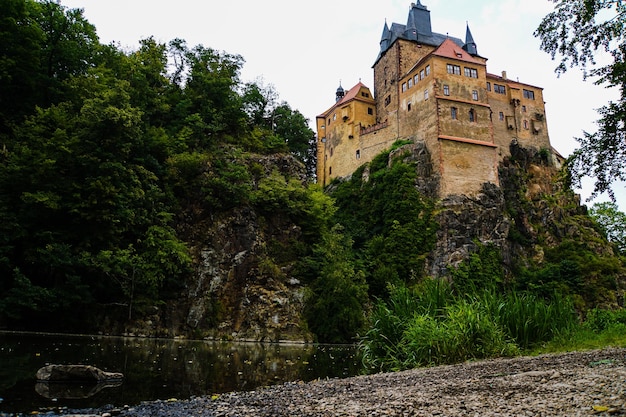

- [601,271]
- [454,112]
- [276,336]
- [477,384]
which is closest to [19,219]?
[276,336]

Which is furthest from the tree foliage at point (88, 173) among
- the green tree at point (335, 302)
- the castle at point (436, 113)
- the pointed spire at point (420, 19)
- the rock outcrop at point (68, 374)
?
the pointed spire at point (420, 19)

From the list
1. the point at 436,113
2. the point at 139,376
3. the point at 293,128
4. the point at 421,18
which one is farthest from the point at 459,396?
the point at 421,18

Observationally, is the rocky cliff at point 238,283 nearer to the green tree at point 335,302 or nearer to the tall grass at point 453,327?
the green tree at point 335,302

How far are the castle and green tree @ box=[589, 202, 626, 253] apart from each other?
608 inches

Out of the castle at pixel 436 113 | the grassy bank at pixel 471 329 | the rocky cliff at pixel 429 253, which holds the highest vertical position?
the castle at pixel 436 113

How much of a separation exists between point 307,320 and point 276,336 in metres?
3.00

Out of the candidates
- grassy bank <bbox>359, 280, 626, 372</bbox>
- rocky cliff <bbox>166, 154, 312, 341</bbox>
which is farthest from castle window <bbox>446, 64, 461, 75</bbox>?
grassy bank <bbox>359, 280, 626, 372</bbox>

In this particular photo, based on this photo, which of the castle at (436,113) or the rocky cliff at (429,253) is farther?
the castle at (436,113)

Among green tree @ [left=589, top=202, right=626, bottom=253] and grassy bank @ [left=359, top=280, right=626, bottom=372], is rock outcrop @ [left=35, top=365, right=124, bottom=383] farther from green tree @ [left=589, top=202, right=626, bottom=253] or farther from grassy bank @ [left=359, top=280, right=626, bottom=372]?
green tree @ [left=589, top=202, right=626, bottom=253]

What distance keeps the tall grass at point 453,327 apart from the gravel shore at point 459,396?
8.42ft

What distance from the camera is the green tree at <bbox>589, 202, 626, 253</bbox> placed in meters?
64.4

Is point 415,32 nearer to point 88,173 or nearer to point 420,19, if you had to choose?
point 420,19

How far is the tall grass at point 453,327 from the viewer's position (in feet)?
38.5

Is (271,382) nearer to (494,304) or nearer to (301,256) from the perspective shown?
(494,304)
